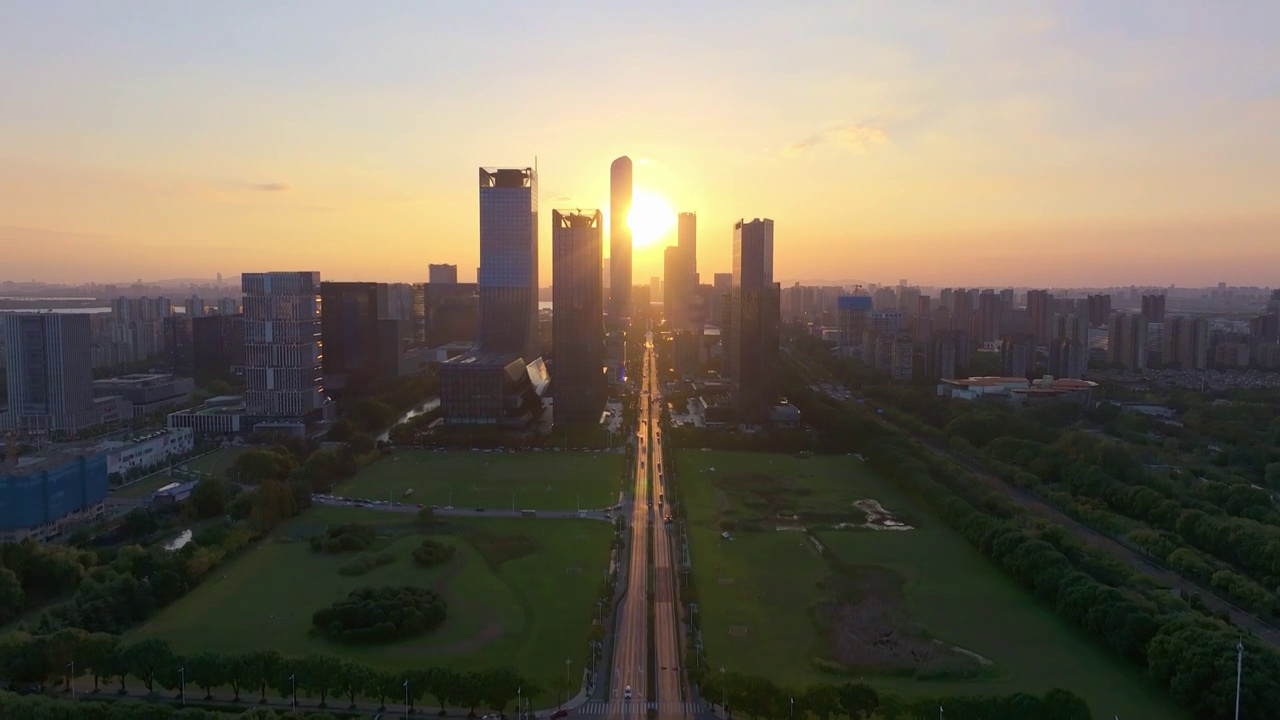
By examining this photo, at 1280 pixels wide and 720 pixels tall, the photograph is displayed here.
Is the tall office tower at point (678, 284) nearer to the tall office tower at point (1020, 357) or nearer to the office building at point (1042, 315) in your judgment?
the office building at point (1042, 315)

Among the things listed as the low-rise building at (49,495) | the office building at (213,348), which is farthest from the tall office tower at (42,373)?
the office building at (213,348)

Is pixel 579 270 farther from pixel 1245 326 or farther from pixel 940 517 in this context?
pixel 1245 326

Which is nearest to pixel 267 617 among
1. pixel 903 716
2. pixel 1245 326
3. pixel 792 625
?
pixel 792 625

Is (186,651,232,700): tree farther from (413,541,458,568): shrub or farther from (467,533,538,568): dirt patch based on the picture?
(467,533,538,568): dirt patch

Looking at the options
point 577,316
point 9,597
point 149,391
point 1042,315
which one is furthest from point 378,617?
point 1042,315

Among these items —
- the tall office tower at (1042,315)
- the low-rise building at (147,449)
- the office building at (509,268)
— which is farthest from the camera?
the tall office tower at (1042,315)

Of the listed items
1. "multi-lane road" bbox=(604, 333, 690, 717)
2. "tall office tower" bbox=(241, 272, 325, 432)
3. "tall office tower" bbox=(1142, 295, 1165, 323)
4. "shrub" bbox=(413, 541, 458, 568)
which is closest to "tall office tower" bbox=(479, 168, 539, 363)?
"tall office tower" bbox=(241, 272, 325, 432)
